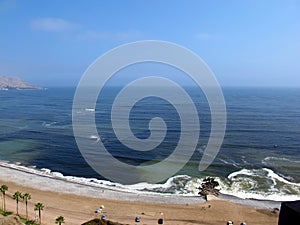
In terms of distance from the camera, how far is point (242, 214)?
33.8 metres

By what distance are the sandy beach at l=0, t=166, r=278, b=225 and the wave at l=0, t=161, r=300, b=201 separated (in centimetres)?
205

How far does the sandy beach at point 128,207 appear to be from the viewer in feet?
107

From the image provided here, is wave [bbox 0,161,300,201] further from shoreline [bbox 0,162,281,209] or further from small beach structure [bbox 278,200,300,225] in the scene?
small beach structure [bbox 278,200,300,225]

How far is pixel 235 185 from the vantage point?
4122 cm

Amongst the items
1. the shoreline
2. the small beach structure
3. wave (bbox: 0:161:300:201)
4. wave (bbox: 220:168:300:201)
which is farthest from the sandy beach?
the small beach structure

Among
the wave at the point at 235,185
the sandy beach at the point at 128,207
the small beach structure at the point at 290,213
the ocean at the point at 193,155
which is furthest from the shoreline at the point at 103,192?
the small beach structure at the point at 290,213

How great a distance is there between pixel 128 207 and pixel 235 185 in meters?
15.2

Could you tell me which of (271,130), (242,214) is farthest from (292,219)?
(271,130)

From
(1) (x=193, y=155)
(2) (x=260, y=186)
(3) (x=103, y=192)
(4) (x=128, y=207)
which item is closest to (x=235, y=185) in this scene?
(2) (x=260, y=186)

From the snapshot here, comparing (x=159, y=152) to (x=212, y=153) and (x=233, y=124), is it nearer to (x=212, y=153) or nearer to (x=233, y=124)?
(x=212, y=153)

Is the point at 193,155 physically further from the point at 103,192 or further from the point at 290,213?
the point at 290,213

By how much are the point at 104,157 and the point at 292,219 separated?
4732 cm

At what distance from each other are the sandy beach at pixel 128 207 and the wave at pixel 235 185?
2047mm

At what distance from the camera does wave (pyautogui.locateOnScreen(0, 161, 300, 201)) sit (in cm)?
3866
